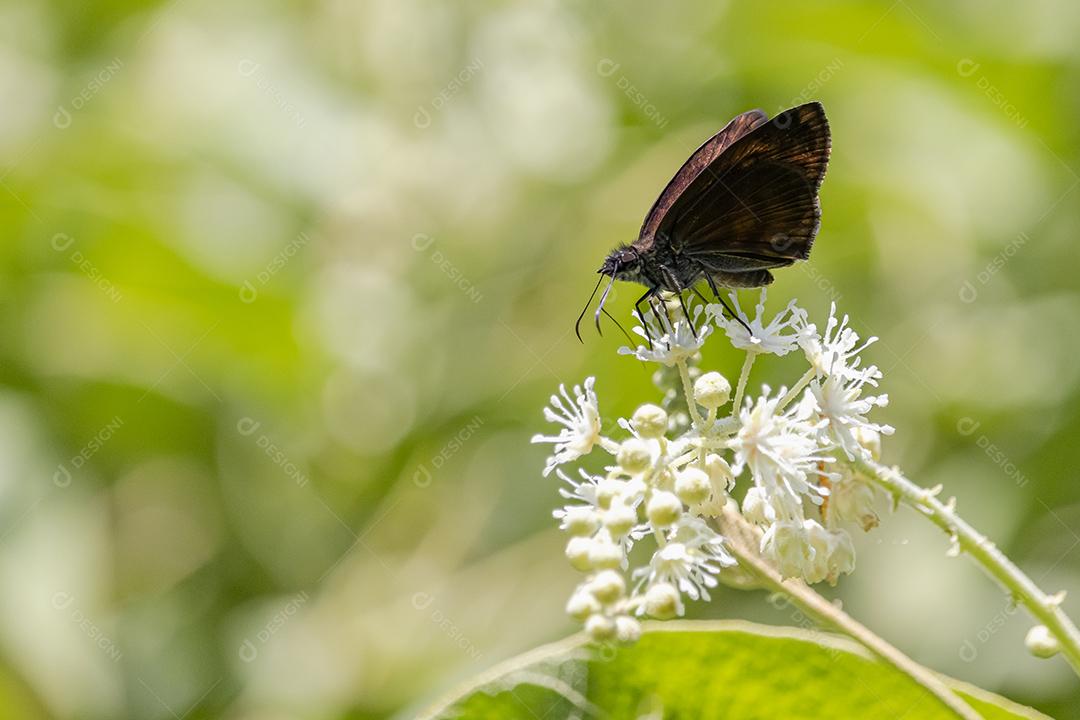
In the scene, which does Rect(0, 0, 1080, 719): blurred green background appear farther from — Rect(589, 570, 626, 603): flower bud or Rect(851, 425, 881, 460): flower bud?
Rect(589, 570, 626, 603): flower bud

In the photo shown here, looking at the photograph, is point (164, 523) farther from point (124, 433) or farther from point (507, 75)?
point (507, 75)

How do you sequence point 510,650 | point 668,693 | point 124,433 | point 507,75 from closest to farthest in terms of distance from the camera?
point 668,693, point 510,650, point 124,433, point 507,75

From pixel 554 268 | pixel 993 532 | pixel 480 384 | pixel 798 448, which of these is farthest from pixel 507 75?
pixel 798 448

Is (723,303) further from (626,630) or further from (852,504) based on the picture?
(626,630)

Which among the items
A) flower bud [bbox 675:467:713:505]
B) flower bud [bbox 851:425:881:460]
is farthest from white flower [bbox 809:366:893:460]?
flower bud [bbox 675:467:713:505]

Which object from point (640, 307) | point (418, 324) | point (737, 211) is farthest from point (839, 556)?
point (418, 324)

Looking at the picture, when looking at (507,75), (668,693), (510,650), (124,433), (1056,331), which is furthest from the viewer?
(507,75)

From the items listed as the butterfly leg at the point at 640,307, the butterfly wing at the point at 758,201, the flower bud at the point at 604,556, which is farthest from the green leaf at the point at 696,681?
the butterfly wing at the point at 758,201
